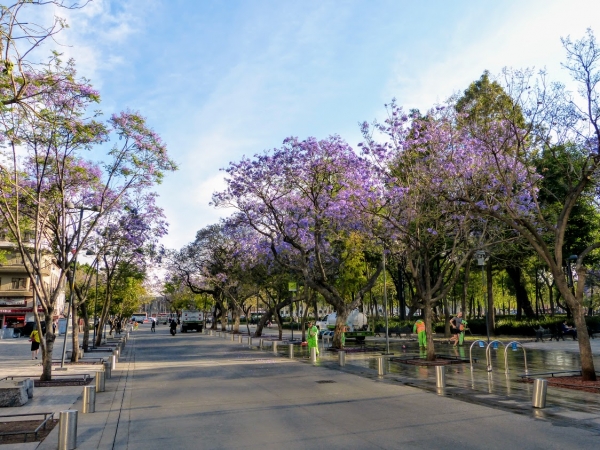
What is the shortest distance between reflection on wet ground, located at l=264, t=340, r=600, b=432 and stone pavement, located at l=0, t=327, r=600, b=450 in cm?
4

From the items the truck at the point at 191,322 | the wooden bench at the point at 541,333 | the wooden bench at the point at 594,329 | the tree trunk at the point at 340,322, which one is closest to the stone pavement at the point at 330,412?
the tree trunk at the point at 340,322

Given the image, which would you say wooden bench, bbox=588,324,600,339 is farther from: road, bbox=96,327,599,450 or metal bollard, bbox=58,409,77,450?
metal bollard, bbox=58,409,77,450

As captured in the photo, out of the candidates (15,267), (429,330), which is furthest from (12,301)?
(429,330)

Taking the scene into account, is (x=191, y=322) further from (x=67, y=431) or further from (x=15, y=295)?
(x=67, y=431)

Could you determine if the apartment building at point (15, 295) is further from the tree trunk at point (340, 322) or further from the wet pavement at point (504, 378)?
the wet pavement at point (504, 378)

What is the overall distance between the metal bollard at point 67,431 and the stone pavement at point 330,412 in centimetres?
37

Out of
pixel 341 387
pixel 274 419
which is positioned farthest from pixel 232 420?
pixel 341 387

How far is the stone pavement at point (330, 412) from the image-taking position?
7.40 metres

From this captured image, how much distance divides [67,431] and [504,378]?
11065 millimetres

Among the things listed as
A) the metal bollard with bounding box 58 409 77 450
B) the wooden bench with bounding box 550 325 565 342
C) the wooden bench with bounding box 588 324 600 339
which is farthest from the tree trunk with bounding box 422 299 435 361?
the wooden bench with bounding box 588 324 600 339

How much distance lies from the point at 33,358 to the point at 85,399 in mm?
17072

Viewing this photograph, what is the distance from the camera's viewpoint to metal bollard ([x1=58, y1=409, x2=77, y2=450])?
23.1ft

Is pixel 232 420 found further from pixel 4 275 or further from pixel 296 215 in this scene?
pixel 4 275

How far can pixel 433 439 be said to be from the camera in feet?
24.0
